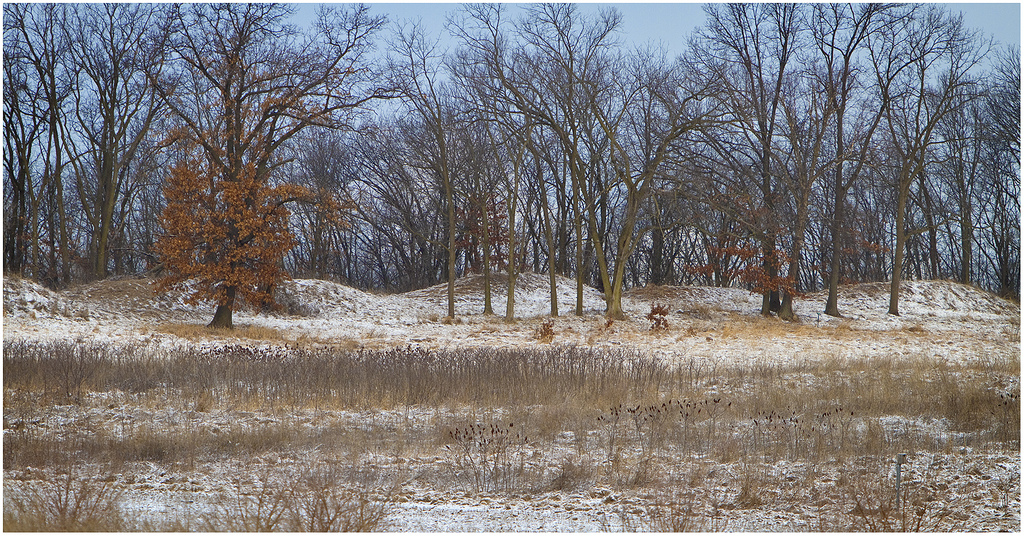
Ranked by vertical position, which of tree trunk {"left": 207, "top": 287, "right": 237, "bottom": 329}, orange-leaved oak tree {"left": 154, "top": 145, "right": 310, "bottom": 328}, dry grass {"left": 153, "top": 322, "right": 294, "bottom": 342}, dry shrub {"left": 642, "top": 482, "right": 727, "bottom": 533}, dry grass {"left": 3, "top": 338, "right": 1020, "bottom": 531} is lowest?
dry shrub {"left": 642, "top": 482, "right": 727, "bottom": 533}

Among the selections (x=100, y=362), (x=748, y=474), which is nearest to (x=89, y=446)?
(x=100, y=362)

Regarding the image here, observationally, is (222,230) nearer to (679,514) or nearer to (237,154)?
(237,154)

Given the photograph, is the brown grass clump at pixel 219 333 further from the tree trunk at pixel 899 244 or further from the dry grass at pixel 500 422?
the tree trunk at pixel 899 244

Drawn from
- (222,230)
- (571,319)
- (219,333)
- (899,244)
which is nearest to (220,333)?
(219,333)

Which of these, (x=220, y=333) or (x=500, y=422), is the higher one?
(x=220, y=333)

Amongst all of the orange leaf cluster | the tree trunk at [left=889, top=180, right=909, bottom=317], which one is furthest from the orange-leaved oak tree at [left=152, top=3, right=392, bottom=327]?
the tree trunk at [left=889, top=180, right=909, bottom=317]

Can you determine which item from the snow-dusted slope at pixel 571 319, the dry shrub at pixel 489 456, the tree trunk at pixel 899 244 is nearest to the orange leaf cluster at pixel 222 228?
the snow-dusted slope at pixel 571 319

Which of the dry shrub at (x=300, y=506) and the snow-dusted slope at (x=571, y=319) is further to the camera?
the snow-dusted slope at (x=571, y=319)

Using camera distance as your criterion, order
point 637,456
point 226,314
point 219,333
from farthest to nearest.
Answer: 1. point 226,314
2. point 219,333
3. point 637,456

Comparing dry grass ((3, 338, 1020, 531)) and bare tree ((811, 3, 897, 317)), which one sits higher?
bare tree ((811, 3, 897, 317))

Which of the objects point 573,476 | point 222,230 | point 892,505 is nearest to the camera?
point 892,505

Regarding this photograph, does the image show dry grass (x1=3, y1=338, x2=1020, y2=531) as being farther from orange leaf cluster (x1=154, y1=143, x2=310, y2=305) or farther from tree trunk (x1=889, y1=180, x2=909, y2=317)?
tree trunk (x1=889, y1=180, x2=909, y2=317)

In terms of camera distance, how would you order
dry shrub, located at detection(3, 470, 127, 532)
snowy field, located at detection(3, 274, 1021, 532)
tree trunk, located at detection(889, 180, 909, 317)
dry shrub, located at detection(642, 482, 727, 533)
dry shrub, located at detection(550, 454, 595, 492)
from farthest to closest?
tree trunk, located at detection(889, 180, 909, 317)
dry shrub, located at detection(550, 454, 595, 492)
snowy field, located at detection(3, 274, 1021, 532)
dry shrub, located at detection(642, 482, 727, 533)
dry shrub, located at detection(3, 470, 127, 532)

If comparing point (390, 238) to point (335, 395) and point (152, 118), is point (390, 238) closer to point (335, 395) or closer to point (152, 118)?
point (152, 118)
